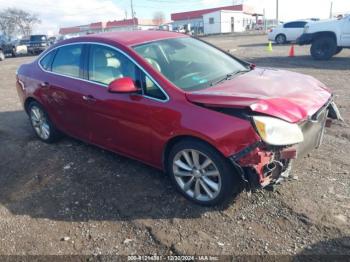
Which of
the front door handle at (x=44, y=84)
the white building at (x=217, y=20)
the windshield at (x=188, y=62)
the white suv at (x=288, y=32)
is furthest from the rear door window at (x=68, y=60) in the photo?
the white building at (x=217, y=20)

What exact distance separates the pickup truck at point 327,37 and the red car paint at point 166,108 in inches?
402

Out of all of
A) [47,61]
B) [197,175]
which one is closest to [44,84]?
[47,61]

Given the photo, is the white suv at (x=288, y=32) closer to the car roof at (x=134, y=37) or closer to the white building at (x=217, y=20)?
the car roof at (x=134, y=37)

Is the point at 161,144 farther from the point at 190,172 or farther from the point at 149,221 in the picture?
the point at 149,221

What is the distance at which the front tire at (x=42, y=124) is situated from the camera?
211 inches

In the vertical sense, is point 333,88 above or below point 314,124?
below

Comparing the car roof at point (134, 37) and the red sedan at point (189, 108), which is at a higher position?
the car roof at point (134, 37)

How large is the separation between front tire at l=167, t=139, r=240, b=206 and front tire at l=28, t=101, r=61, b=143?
252 cm

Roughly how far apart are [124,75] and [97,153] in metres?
1.50

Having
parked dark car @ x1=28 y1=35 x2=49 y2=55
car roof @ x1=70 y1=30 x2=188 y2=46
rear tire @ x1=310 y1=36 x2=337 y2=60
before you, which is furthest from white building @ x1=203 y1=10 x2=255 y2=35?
car roof @ x1=70 y1=30 x2=188 y2=46

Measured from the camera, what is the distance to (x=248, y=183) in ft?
10.5

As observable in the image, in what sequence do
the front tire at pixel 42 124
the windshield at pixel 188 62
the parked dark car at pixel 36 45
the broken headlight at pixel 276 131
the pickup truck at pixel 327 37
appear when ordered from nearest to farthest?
the broken headlight at pixel 276 131 → the windshield at pixel 188 62 → the front tire at pixel 42 124 → the pickup truck at pixel 327 37 → the parked dark car at pixel 36 45

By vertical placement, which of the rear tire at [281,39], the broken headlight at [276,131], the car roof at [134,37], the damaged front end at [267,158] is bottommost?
the rear tire at [281,39]

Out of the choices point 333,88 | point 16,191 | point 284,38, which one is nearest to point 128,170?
point 16,191
